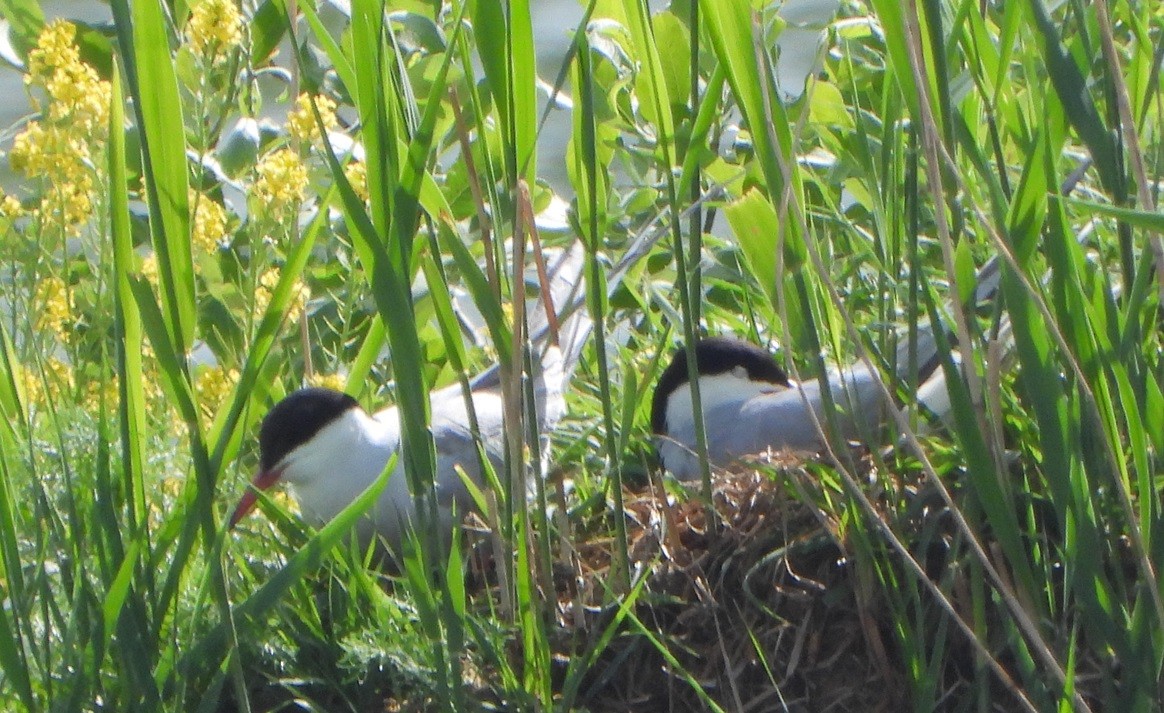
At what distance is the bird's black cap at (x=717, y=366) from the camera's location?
2.70 meters

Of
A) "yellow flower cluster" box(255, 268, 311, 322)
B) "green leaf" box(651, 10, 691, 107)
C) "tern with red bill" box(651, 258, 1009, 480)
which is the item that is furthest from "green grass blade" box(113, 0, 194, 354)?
"tern with red bill" box(651, 258, 1009, 480)

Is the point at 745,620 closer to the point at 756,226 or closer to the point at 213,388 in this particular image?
the point at 756,226

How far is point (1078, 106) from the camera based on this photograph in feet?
4.87

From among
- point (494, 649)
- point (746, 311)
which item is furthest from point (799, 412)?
point (494, 649)

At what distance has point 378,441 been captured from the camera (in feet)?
8.99

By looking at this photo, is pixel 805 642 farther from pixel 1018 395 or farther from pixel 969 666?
pixel 1018 395

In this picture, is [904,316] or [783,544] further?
[904,316]

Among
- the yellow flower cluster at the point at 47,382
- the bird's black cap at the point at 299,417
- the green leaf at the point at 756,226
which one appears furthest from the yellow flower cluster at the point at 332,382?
the green leaf at the point at 756,226

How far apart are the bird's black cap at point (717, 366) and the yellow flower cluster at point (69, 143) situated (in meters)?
1.11

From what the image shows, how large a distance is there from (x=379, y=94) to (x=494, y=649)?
2.08 ft

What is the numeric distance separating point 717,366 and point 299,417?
753 millimetres

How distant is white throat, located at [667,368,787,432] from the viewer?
270cm

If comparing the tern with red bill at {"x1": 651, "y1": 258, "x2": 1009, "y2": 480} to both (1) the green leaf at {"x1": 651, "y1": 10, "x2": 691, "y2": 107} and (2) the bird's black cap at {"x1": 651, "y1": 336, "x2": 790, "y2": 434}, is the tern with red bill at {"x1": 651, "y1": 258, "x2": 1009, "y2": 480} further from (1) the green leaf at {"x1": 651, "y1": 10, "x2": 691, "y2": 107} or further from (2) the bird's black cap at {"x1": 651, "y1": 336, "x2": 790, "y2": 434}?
(1) the green leaf at {"x1": 651, "y1": 10, "x2": 691, "y2": 107}

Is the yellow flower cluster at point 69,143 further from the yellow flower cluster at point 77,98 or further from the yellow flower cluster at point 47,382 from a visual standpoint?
the yellow flower cluster at point 47,382
